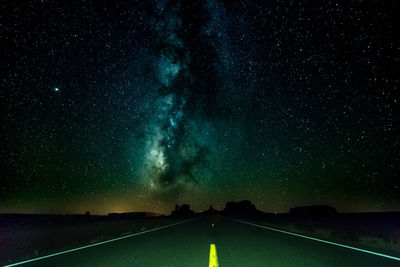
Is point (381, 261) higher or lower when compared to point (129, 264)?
lower

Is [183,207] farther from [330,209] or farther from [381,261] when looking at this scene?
[381,261]

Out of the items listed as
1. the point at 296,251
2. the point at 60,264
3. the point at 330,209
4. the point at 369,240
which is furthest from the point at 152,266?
the point at 330,209

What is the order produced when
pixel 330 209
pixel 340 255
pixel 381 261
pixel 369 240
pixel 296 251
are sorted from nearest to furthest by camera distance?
pixel 381 261 → pixel 340 255 → pixel 296 251 → pixel 369 240 → pixel 330 209

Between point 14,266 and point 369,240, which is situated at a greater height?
point 14,266

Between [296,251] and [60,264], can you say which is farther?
[296,251]

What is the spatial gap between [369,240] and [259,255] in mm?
6288

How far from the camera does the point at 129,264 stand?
603 cm

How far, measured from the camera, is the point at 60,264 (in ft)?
19.6

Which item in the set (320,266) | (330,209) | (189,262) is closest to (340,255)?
(320,266)

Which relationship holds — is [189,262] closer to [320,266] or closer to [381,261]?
[320,266]

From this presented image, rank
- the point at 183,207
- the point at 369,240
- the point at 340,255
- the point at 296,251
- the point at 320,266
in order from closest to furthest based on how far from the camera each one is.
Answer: the point at 320,266 < the point at 340,255 < the point at 296,251 < the point at 369,240 < the point at 183,207

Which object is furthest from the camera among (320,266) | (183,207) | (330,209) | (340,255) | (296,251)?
(183,207)

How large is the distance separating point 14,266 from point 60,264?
2.88 ft

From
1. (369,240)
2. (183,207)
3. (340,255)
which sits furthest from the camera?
(183,207)
